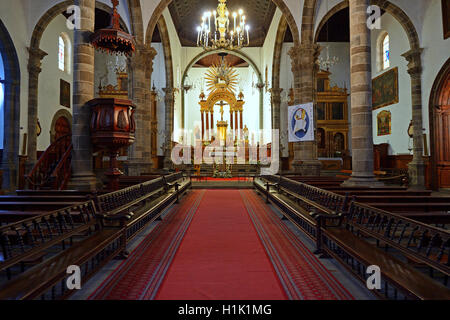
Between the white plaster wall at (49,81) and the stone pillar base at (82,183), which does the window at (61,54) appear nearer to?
the white plaster wall at (49,81)

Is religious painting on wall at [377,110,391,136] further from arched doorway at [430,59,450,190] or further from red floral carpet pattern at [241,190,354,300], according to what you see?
red floral carpet pattern at [241,190,354,300]

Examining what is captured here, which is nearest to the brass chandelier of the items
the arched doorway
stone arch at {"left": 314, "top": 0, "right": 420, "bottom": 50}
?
stone arch at {"left": 314, "top": 0, "right": 420, "bottom": 50}

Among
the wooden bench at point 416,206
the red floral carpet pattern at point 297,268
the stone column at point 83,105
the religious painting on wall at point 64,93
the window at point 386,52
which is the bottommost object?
the red floral carpet pattern at point 297,268

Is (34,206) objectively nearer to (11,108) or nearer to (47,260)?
(47,260)

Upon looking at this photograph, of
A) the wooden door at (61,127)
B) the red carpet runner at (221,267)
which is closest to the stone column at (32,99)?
the wooden door at (61,127)

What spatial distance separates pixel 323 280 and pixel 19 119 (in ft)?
41.9

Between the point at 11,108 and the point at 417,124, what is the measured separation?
614 inches

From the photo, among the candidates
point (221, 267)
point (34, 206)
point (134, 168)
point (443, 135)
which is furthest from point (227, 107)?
point (221, 267)

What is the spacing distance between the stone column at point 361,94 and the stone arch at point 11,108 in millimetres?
11447

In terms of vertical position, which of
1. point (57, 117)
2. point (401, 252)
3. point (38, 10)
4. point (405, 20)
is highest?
point (38, 10)

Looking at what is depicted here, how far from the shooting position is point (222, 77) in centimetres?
2417

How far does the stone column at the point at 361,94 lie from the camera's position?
7.01 m

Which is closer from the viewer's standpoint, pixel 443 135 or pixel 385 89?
pixel 443 135
